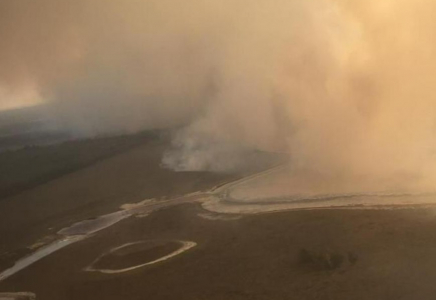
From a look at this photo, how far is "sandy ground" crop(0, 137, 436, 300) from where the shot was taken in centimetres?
844

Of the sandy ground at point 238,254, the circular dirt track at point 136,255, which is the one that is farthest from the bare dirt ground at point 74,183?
the circular dirt track at point 136,255

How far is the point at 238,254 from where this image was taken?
9.84 m

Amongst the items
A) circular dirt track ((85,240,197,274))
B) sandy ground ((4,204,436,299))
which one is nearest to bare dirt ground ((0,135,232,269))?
sandy ground ((4,204,436,299))

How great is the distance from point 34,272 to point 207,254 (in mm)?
2717

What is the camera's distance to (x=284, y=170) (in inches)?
579

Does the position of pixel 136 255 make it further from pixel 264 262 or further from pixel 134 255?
pixel 264 262

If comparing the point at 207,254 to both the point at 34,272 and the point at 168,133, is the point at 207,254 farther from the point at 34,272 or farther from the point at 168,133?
the point at 168,133

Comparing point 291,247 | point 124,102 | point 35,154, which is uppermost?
point 124,102

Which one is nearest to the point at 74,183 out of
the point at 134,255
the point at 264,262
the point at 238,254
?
the point at 134,255

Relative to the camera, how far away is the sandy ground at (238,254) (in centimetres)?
844

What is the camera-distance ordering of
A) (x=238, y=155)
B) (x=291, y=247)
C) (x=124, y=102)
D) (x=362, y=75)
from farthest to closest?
1. (x=124, y=102)
2. (x=238, y=155)
3. (x=362, y=75)
4. (x=291, y=247)

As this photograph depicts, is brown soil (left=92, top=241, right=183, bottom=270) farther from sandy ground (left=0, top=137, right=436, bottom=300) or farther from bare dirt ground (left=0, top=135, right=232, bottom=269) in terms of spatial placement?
bare dirt ground (left=0, top=135, right=232, bottom=269)

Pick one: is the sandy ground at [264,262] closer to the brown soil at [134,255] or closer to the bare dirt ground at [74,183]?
the brown soil at [134,255]

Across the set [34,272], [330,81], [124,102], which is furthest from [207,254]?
[124,102]
